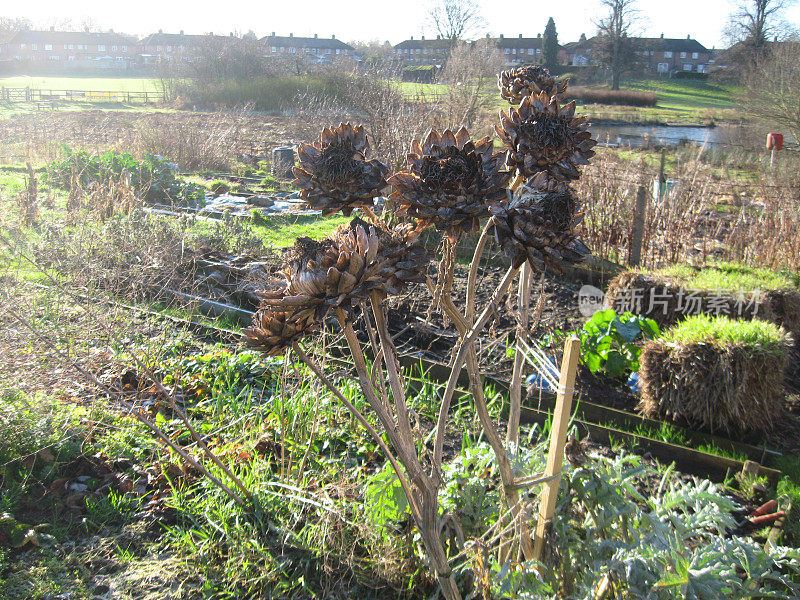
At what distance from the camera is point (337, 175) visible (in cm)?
139

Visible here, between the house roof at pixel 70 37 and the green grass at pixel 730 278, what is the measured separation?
88.0 meters

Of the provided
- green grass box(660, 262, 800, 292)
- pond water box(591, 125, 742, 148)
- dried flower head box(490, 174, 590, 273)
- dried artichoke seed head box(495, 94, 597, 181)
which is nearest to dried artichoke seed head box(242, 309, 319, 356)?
dried flower head box(490, 174, 590, 273)

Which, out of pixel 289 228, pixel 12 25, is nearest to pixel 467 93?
pixel 289 228

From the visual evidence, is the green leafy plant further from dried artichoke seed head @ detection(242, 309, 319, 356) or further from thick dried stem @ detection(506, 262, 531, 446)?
dried artichoke seed head @ detection(242, 309, 319, 356)

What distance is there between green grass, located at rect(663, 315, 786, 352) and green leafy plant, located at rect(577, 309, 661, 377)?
0.42 metres

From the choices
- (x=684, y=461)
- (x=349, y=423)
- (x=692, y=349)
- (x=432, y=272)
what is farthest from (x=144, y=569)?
(x=432, y=272)

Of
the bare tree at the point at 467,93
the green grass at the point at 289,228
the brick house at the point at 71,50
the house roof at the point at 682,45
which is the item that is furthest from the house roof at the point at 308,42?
the green grass at the point at 289,228

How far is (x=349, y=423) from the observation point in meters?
3.59

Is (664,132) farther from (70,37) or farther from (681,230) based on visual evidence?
(70,37)

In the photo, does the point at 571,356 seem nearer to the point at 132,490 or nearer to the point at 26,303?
the point at 132,490

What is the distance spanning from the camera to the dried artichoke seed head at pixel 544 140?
1.40 m

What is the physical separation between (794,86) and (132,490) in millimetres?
17910

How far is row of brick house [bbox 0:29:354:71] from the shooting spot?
6900cm

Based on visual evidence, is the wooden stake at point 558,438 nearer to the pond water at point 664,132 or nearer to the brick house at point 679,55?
the pond water at point 664,132
